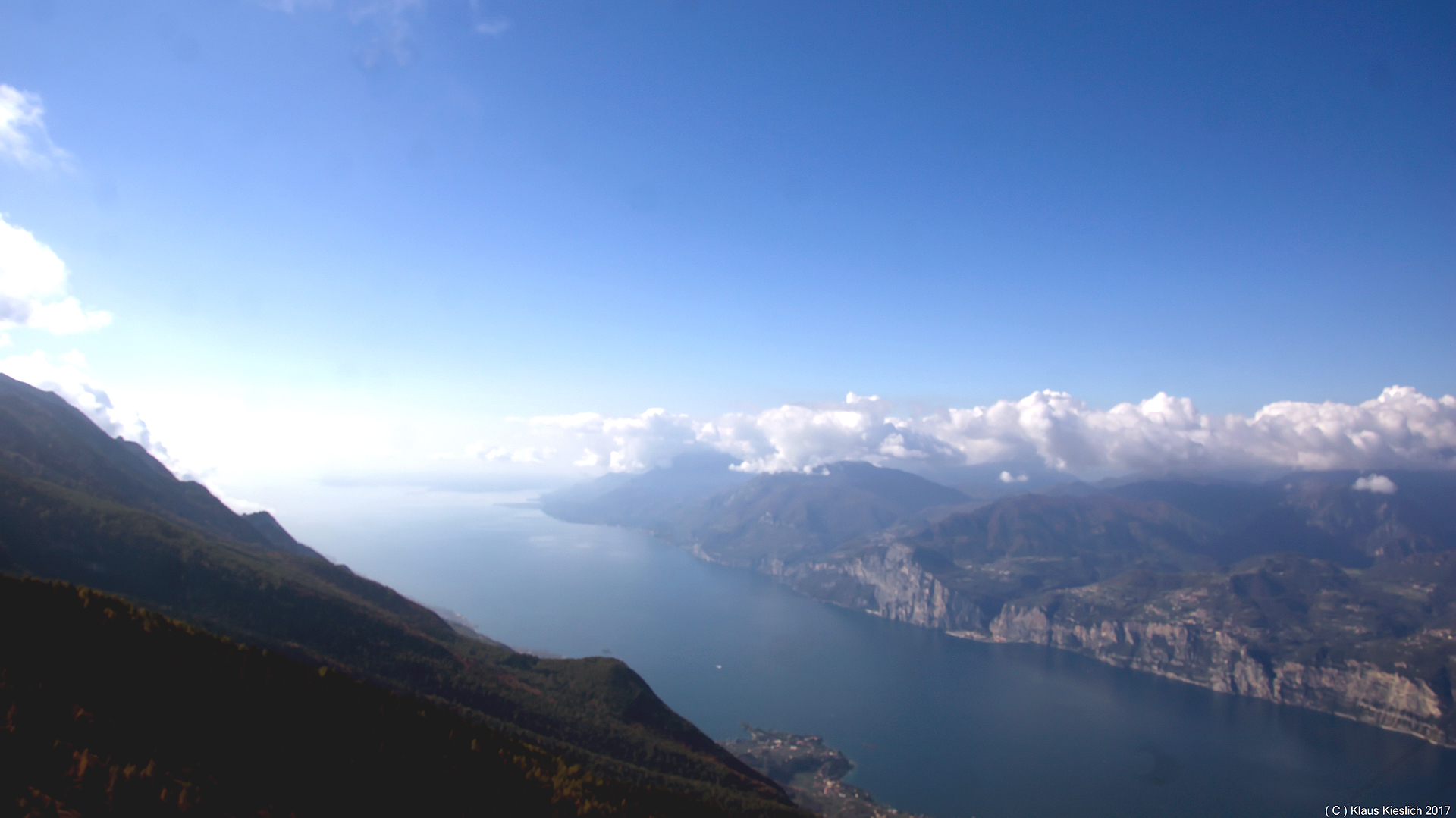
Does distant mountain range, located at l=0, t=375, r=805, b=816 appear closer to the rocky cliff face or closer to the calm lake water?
the calm lake water

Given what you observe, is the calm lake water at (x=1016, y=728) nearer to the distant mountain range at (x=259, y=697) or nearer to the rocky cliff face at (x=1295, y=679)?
the rocky cliff face at (x=1295, y=679)

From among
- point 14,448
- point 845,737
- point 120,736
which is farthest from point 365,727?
point 845,737

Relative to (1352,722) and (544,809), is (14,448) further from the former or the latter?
(1352,722)

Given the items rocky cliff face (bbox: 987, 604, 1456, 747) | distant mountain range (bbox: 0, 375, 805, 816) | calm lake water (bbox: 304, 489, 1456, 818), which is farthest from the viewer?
rocky cliff face (bbox: 987, 604, 1456, 747)

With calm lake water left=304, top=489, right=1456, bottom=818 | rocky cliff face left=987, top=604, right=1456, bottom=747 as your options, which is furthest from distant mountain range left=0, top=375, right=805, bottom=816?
rocky cliff face left=987, top=604, right=1456, bottom=747

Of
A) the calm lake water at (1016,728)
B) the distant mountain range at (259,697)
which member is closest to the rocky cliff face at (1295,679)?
the calm lake water at (1016,728)

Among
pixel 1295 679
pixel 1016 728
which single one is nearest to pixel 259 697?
pixel 1016 728
